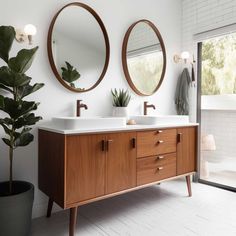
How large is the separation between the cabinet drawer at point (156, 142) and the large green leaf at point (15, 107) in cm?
103

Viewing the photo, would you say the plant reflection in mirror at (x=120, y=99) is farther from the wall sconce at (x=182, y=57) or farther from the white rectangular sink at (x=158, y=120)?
the wall sconce at (x=182, y=57)

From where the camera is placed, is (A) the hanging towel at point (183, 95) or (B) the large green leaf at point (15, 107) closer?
(B) the large green leaf at point (15, 107)

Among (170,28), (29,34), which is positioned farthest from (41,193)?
(170,28)

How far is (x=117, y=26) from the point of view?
275 centimetres

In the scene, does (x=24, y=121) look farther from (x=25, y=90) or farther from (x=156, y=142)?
(x=156, y=142)

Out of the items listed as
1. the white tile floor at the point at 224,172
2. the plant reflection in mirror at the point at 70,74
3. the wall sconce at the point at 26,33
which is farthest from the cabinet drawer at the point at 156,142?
the wall sconce at the point at 26,33

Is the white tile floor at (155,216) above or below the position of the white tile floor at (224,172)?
below

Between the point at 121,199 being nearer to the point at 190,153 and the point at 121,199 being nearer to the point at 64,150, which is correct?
the point at 190,153

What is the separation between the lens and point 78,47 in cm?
246

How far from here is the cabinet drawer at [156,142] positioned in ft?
7.56

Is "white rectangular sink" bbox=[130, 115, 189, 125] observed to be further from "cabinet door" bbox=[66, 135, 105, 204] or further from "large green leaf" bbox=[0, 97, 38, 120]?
"large green leaf" bbox=[0, 97, 38, 120]

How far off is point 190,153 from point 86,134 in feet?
4.70

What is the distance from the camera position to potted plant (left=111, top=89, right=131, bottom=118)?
102 inches

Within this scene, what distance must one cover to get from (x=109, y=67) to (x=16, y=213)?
67.5 inches
